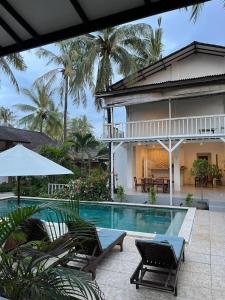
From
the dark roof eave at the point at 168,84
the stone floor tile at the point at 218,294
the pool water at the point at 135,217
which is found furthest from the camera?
the dark roof eave at the point at 168,84

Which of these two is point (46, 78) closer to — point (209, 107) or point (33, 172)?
point (209, 107)

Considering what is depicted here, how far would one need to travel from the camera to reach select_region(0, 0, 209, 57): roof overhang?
7.32 feet

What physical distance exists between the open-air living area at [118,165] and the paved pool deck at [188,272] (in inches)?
1.2

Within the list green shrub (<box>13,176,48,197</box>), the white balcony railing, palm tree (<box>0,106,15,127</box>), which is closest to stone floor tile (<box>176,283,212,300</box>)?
the white balcony railing

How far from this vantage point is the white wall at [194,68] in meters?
17.1

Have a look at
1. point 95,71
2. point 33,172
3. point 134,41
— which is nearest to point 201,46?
point 134,41

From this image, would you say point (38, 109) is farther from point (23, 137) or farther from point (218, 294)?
point (218, 294)

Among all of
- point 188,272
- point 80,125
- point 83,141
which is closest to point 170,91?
point 83,141

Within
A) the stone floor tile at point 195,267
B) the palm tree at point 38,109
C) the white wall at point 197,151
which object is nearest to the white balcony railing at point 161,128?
the white wall at point 197,151

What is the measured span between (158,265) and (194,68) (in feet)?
51.4

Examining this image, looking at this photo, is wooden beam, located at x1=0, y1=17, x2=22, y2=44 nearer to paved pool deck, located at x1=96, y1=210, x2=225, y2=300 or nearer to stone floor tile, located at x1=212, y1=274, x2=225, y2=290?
paved pool deck, located at x1=96, y1=210, x2=225, y2=300

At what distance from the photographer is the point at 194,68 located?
17594 mm

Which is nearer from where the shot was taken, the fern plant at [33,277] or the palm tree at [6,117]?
Result: the fern plant at [33,277]

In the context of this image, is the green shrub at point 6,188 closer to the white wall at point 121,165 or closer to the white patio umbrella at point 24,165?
the white wall at point 121,165
